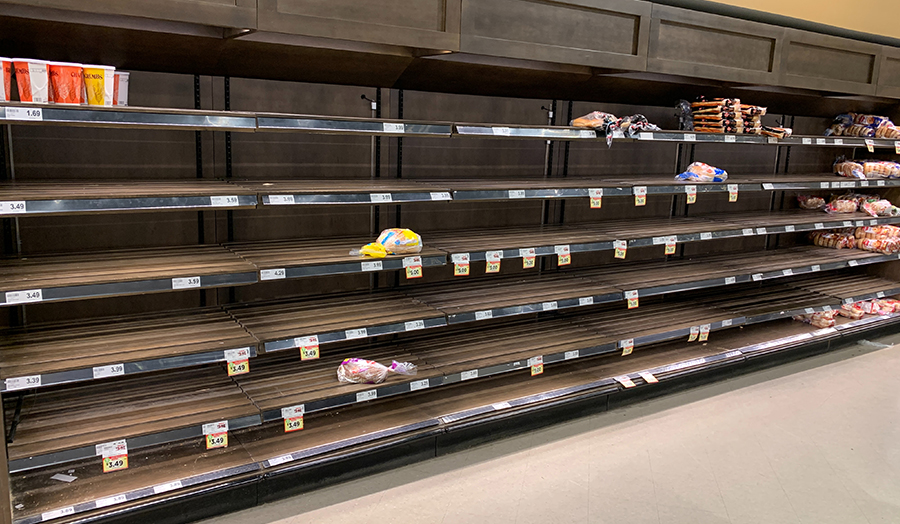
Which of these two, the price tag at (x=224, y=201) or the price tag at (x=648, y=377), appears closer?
the price tag at (x=224, y=201)

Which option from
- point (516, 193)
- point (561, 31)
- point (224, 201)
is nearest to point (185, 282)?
point (224, 201)

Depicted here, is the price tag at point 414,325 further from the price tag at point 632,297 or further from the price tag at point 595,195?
the price tag at point 632,297

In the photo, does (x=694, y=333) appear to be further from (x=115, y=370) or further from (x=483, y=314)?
(x=115, y=370)

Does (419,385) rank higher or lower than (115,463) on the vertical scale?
higher

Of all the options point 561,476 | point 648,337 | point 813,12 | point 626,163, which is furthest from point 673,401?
point 813,12

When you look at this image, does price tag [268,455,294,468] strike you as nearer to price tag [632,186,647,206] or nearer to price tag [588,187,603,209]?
price tag [588,187,603,209]

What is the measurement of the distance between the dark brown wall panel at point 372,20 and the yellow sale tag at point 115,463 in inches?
66.4

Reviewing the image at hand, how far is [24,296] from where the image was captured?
7.27 ft

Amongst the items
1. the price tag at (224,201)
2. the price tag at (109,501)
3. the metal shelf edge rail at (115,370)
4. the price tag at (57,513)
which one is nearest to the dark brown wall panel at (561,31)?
the price tag at (224,201)

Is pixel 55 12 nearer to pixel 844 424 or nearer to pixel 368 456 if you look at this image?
pixel 368 456

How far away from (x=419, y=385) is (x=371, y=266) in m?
0.62

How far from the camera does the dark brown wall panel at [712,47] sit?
12.0ft

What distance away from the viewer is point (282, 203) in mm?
2650

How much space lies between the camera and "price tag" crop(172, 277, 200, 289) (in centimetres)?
248
